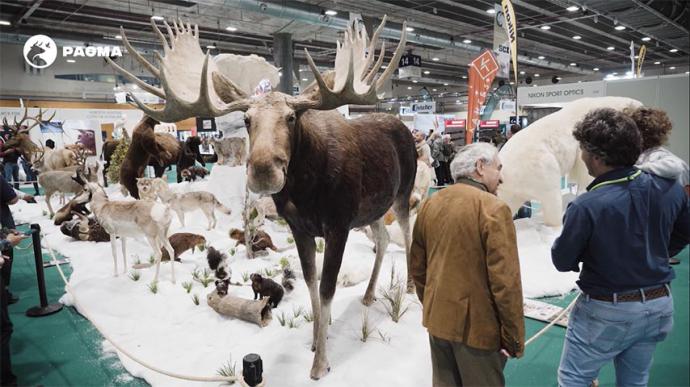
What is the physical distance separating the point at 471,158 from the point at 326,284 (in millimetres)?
1307

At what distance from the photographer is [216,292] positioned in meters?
3.63

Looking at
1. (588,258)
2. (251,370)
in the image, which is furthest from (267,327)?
(588,258)

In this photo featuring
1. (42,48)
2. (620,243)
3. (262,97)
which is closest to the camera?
(620,243)

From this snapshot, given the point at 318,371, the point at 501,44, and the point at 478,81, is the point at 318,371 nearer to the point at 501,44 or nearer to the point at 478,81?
the point at 478,81

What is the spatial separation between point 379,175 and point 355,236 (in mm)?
3194

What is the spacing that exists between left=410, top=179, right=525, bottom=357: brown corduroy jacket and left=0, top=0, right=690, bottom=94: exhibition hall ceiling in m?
8.03

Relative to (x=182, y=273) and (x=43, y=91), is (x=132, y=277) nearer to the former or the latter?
(x=182, y=273)

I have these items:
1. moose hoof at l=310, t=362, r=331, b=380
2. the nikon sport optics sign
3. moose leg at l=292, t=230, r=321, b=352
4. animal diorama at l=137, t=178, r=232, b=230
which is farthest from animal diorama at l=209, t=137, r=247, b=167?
moose hoof at l=310, t=362, r=331, b=380

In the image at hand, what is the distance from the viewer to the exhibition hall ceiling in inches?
392

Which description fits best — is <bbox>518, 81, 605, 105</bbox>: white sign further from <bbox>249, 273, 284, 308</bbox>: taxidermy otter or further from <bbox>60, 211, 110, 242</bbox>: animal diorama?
<bbox>60, 211, 110, 242</bbox>: animal diorama

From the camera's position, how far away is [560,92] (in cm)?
634

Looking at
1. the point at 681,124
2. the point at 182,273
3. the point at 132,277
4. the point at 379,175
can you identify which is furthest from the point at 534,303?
the point at 132,277

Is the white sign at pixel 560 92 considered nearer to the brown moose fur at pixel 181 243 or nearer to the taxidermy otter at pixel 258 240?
the taxidermy otter at pixel 258 240

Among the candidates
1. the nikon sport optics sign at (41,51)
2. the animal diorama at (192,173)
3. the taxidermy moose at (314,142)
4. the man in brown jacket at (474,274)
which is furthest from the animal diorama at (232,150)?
the man in brown jacket at (474,274)
